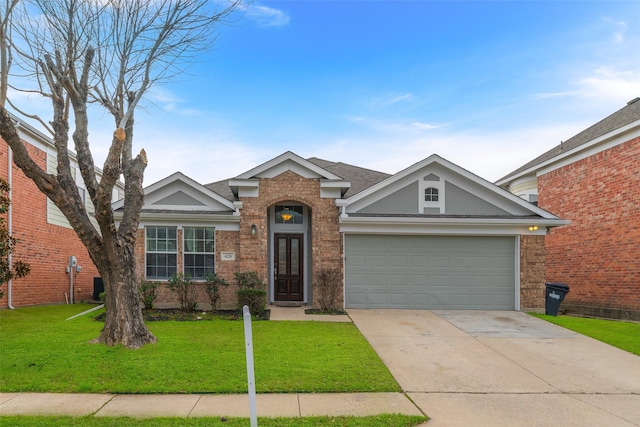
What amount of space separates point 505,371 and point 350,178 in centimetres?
1008

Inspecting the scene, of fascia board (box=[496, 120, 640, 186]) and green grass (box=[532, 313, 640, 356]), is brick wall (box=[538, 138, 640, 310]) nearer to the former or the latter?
fascia board (box=[496, 120, 640, 186])

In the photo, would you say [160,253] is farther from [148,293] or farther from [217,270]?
[217,270]

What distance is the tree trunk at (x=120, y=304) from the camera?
750 cm

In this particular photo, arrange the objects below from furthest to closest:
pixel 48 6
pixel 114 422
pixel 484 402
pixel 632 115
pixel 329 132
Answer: pixel 329 132, pixel 632 115, pixel 48 6, pixel 484 402, pixel 114 422

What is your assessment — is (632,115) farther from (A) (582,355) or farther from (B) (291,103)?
(B) (291,103)

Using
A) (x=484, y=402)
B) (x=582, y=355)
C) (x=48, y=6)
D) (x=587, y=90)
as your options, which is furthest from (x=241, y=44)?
(x=587, y=90)

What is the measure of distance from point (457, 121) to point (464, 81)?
221 centimetres

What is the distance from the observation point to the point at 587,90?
15336 mm

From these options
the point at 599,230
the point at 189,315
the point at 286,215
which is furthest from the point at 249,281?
the point at 599,230

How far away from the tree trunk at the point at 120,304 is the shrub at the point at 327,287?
545 centimetres

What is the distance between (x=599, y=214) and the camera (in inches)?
565

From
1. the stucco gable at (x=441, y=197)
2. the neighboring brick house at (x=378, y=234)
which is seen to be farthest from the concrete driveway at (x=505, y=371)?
the stucco gable at (x=441, y=197)

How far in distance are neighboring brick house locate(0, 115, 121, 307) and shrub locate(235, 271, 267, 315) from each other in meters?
6.70

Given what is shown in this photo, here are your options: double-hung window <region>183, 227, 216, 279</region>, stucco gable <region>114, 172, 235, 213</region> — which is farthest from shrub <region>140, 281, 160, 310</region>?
stucco gable <region>114, 172, 235, 213</region>
